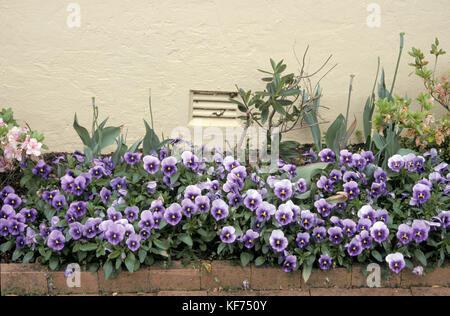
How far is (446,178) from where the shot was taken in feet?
11.6

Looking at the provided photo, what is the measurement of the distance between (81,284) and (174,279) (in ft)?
1.65

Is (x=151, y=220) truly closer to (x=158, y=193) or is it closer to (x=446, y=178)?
(x=158, y=193)

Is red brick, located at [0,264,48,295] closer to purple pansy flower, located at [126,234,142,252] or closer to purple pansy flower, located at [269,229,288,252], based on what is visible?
purple pansy flower, located at [126,234,142,252]

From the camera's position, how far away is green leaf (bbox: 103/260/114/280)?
2.97m

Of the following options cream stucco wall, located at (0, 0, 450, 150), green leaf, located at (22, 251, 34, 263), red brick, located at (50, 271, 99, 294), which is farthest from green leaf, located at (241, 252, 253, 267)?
cream stucco wall, located at (0, 0, 450, 150)

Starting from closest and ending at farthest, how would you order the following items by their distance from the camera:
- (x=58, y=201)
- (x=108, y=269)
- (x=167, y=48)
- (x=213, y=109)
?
(x=108, y=269) < (x=58, y=201) < (x=167, y=48) < (x=213, y=109)

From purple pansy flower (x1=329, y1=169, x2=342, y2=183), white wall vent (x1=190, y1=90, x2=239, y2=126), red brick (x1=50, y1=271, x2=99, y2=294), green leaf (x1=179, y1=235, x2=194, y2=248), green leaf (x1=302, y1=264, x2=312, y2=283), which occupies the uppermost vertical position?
white wall vent (x1=190, y1=90, x2=239, y2=126)

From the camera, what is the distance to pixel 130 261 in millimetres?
2994

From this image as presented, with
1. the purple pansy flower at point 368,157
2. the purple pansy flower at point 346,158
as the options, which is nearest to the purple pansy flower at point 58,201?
the purple pansy flower at point 346,158

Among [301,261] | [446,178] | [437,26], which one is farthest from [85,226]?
[437,26]

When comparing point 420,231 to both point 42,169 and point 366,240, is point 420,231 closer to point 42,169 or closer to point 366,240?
point 366,240

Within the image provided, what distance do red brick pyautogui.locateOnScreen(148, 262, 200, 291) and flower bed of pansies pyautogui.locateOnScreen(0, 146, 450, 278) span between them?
7 centimetres

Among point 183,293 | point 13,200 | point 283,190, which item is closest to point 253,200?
point 283,190

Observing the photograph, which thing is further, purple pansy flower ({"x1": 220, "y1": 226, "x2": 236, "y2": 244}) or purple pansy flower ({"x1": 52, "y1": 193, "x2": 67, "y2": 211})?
purple pansy flower ({"x1": 52, "y1": 193, "x2": 67, "y2": 211})
